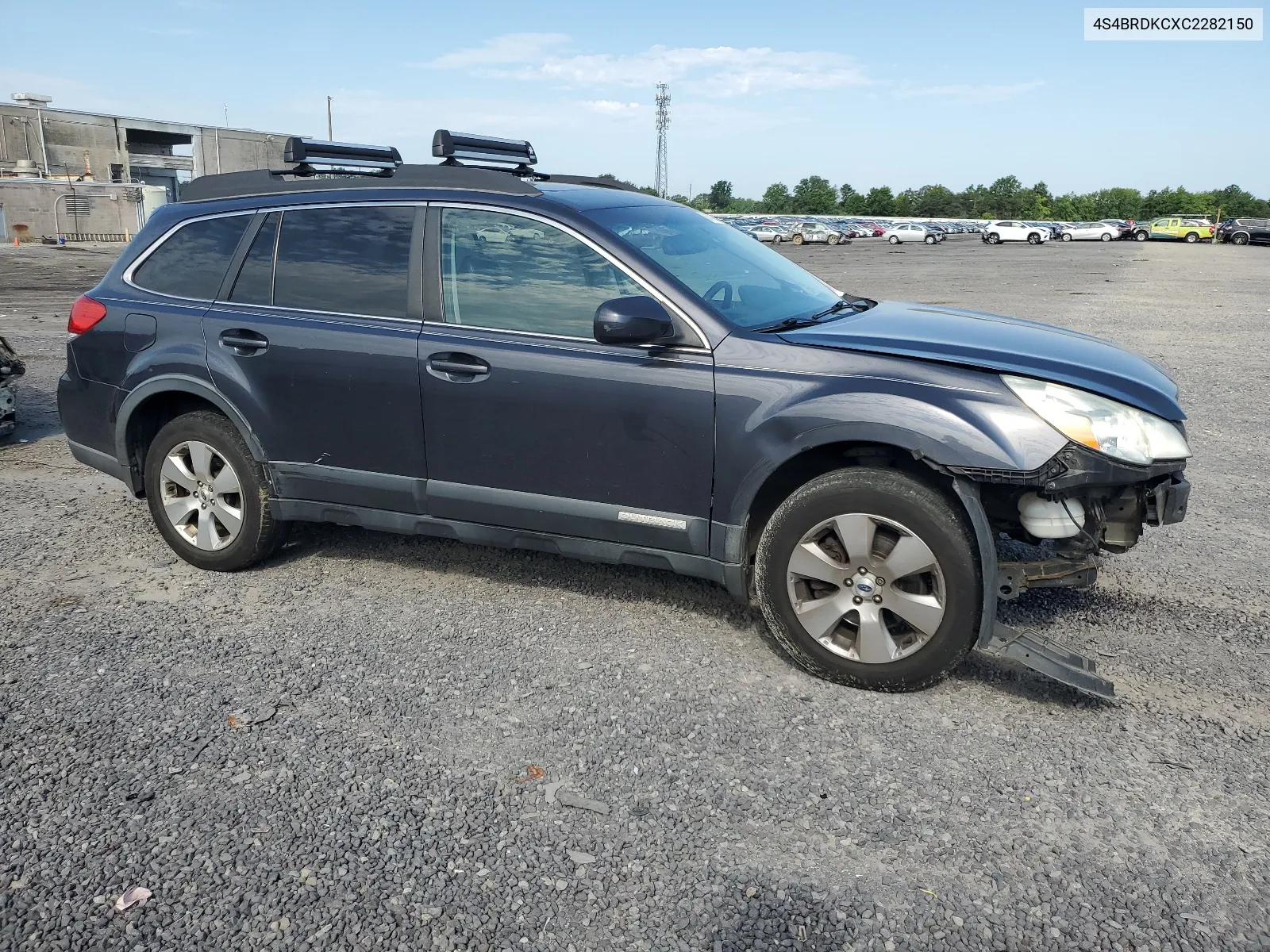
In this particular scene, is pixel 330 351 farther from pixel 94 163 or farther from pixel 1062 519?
pixel 94 163

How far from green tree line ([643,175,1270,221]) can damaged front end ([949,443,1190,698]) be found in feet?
270

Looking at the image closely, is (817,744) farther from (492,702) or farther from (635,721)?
(492,702)

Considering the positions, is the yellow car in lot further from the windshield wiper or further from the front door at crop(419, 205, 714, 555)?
the front door at crop(419, 205, 714, 555)

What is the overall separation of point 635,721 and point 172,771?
1.50 metres

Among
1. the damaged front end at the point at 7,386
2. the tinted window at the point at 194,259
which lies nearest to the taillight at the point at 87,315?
the tinted window at the point at 194,259

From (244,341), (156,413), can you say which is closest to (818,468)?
(244,341)

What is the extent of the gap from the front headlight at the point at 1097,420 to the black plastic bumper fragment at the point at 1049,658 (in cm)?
70

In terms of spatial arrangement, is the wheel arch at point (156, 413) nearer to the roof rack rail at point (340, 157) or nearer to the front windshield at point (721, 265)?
the roof rack rail at point (340, 157)

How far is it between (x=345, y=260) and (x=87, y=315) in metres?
1.56

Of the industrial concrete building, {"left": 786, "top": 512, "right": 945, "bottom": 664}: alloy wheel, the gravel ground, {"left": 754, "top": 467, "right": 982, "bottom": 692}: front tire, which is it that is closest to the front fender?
{"left": 754, "top": 467, "right": 982, "bottom": 692}: front tire

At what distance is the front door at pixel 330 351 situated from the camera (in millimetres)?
4414

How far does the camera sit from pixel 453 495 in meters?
4.38

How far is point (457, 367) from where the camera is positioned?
4.24m

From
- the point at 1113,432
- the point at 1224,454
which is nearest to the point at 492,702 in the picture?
the point at 1113,432
